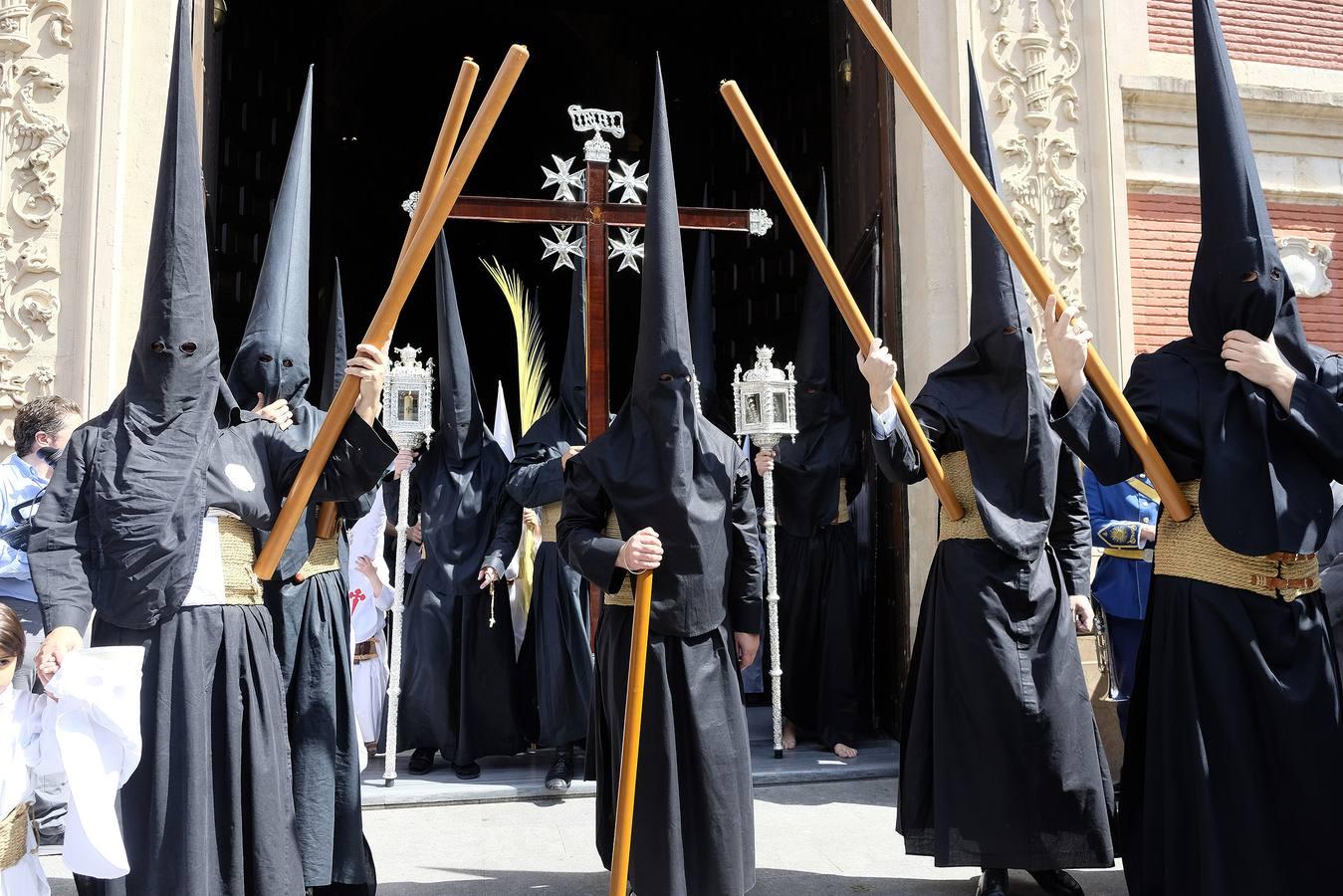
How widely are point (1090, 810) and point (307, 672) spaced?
9.36ft

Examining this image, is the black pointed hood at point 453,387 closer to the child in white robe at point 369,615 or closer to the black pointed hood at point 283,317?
the child in white robe at point 369,615

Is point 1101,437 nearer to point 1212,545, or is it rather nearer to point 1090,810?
point 1212,545

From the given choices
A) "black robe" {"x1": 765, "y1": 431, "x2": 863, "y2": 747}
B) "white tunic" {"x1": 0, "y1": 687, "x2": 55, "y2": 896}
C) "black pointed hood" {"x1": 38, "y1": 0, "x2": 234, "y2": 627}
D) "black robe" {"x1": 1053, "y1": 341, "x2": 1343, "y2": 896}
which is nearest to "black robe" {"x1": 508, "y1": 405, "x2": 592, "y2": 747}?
"black robe" {"x1": 765, "y1": 431, "x2": 863, "y2": 747}

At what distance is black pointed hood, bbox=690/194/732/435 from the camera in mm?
7543

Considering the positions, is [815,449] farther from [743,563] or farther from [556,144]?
[556,144]

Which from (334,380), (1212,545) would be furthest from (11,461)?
(1212,545)

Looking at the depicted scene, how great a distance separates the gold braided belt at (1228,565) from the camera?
3277mm

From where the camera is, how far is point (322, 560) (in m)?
4.30

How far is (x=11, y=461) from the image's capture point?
4.84 metres

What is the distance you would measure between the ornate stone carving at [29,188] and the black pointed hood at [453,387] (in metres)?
1.97

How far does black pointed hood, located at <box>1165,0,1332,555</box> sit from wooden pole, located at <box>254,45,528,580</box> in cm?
220

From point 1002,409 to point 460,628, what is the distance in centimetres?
354

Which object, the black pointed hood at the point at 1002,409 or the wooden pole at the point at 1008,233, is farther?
the black pointed hood at the point at 1002,409

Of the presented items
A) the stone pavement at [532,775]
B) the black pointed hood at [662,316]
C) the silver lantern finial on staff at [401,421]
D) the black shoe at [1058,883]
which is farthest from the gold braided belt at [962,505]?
the silver lantern finial on staff at [401,421]
